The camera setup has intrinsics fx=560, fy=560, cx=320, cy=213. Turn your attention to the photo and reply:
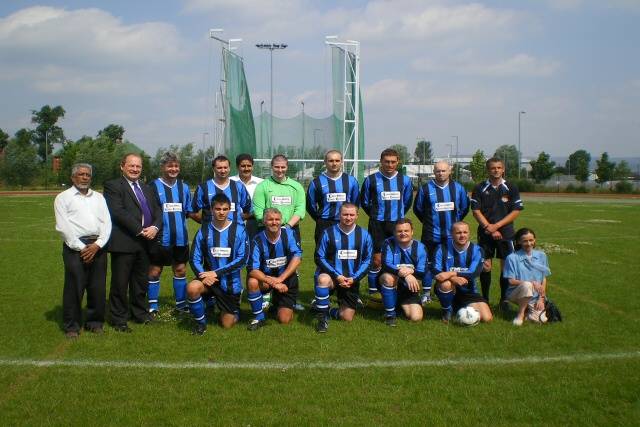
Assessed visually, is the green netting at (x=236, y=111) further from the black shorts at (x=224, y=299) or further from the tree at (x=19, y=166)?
the tree at (x=19, y=166)

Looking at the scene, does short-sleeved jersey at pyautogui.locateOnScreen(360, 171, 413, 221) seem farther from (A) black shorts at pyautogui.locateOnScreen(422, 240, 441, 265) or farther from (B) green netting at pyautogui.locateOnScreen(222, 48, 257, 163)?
(B) green netting at pyautogui.locateOnScreen(222, 48, 257, 163)

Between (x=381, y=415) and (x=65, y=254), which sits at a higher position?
(x=65, y=254)

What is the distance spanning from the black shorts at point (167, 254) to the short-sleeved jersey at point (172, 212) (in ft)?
0.19

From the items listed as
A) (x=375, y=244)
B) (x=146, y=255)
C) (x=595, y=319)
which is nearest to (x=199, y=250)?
(x=146, y=255)

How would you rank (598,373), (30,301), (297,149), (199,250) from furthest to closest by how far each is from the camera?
1. (297,149)
2. (30,301)
3. (199,250)
4. (598,373)

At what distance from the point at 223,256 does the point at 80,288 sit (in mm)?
1330

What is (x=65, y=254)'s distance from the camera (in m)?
5.14

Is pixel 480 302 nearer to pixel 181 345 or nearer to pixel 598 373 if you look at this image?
pixel 598 373

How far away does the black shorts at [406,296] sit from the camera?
5707 mm

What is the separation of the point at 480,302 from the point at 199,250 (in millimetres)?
2850

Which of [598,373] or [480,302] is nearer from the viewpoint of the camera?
[598,373]

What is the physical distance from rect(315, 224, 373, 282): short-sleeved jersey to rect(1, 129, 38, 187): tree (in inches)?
1797

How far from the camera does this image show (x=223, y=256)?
215 inches

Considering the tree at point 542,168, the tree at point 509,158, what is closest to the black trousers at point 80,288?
the tree at point 542,168
